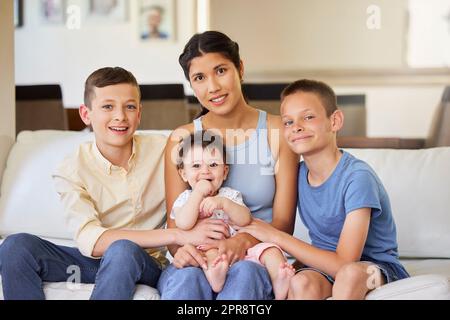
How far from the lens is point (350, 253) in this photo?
1136 mm

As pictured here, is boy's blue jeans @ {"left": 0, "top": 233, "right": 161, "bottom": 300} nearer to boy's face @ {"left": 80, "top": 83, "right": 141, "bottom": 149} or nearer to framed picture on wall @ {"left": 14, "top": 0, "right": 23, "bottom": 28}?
boy's face @ {"left": 80, "top": 83, "right": 141, "bottom": 149}

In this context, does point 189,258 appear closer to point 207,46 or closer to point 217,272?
point 217,272

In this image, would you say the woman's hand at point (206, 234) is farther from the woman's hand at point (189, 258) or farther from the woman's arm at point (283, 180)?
the woman's arm at point (283, 180)

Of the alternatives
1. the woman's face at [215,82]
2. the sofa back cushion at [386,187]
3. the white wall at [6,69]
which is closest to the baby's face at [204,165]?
Answer: the woman's face at [215,82]

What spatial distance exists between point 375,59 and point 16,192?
2.25 meters

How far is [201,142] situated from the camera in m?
1.24

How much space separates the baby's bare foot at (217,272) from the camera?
1.13 meters

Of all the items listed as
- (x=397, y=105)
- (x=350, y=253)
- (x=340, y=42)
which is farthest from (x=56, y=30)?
(x=350, y=253)

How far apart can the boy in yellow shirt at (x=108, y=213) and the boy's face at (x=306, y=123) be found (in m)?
0.24

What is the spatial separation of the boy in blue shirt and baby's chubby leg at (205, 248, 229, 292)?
9 centimetres

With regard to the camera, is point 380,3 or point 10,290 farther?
point 380,3
